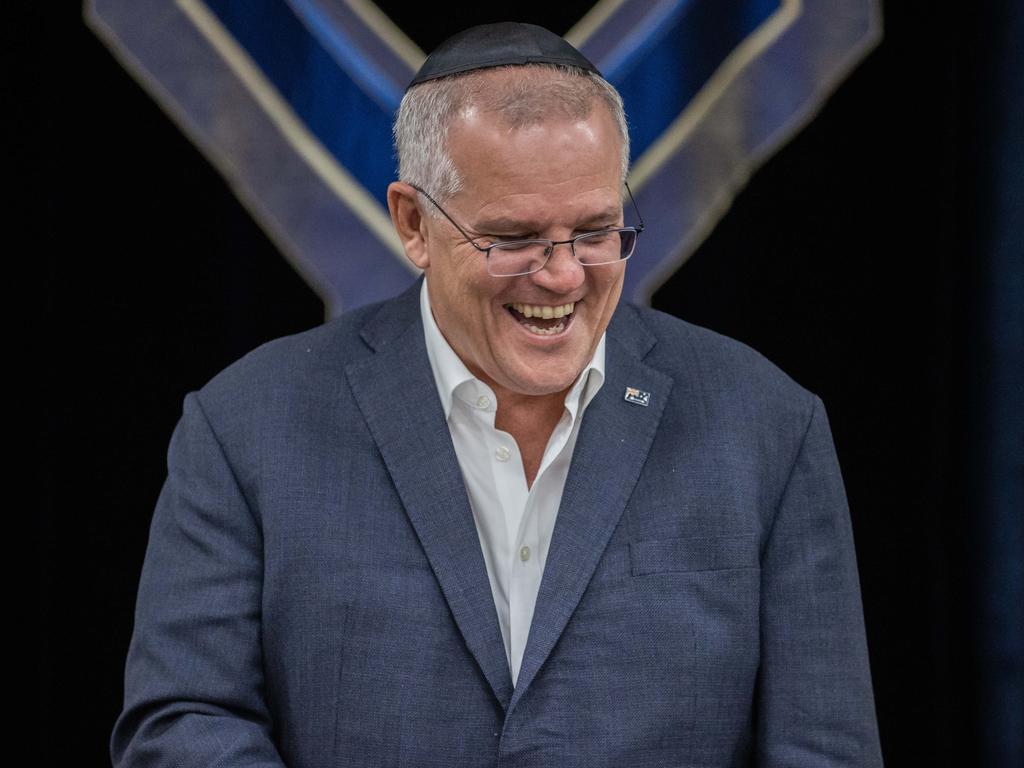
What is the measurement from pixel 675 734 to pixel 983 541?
83cm

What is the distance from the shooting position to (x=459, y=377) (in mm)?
1920

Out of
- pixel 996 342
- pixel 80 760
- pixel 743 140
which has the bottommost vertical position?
pixel 80 760

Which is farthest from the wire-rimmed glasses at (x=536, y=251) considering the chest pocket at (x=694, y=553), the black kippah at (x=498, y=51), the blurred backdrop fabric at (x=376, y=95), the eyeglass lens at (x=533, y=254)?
the blurred backdrop fabric at (x=376, y=95)

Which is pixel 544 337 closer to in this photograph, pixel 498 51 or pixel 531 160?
pixel 531 160

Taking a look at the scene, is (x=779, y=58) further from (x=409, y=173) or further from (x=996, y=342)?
(x=409, y=173)

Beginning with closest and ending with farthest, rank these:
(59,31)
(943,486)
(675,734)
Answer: (675,734) → (59,31) → (943,486)

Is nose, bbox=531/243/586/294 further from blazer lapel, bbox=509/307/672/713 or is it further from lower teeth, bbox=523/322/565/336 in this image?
blazer lapel, bbox=509/307/672/713

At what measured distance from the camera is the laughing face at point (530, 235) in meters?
1.72

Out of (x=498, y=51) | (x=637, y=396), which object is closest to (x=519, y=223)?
(x=498, y=51)

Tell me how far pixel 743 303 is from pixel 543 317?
2.14 ft

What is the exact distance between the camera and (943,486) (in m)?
2.36

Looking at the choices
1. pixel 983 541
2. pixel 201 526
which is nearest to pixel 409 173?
pixel 201 526

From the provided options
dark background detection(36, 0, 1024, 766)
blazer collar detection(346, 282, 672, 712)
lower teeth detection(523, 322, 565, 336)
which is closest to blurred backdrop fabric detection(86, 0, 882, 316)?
dark background detection(36, 0, 1024, 766)

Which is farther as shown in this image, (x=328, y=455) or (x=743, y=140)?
(x=743, y=140)
